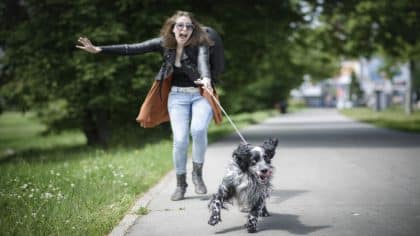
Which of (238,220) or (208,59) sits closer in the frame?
(238,220)

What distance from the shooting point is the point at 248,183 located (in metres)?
5.14

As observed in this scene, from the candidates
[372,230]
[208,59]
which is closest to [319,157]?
[208,59]

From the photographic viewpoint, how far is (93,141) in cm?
2047

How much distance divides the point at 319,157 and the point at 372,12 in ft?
28.9

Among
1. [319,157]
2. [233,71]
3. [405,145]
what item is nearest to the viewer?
[319,157]

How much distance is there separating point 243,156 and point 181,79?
1.90 m

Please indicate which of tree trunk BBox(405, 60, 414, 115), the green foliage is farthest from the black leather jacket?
tree trunk BBox(405, 60, 414, 115)

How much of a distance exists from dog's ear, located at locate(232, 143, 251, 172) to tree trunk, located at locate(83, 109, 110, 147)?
12820 millimetres

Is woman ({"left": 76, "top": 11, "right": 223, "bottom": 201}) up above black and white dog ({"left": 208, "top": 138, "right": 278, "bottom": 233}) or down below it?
above

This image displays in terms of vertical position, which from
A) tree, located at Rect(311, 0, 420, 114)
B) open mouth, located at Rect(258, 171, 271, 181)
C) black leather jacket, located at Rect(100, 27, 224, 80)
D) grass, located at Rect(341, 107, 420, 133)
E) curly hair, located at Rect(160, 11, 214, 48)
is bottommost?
grass, located at Rect(341, 107, 420, 133)

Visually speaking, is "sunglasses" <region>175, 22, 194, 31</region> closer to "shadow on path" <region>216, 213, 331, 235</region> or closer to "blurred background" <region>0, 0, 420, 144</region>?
"shadow on path" <region>216, 213, 331, 235</region>

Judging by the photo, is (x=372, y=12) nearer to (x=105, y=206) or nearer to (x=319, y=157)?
(x=319, y=157)

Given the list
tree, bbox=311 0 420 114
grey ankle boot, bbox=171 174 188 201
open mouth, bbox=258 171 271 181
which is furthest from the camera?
tree, bbox=311 0 420 114

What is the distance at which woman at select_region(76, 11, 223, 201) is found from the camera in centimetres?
645
